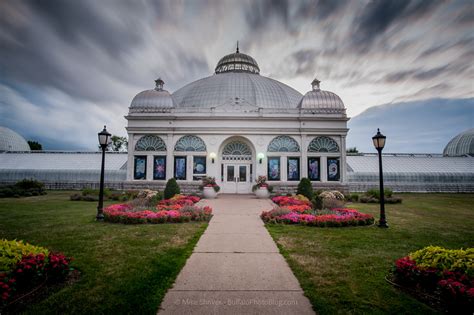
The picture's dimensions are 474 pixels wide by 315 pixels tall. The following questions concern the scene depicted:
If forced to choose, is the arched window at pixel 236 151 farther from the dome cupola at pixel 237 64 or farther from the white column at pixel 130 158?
the dome cupola at pixel 237 64

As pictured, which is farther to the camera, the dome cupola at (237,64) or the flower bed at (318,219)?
the dome cupola at (237,64)

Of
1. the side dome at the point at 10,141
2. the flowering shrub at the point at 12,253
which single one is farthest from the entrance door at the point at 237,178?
the side dome at the point at 10,141

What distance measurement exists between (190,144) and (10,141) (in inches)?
1303

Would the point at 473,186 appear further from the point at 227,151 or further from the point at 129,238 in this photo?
the point at 129,238

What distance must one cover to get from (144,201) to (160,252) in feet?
30.7

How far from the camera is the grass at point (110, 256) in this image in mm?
Answer: 4045

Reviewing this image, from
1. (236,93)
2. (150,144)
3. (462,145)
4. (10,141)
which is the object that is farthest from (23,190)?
(462,145)

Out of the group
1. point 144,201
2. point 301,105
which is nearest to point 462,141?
point 301,105

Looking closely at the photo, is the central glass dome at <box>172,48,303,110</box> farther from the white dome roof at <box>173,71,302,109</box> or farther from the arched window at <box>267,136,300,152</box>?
the arched window at <box>267,136,300,152</box>

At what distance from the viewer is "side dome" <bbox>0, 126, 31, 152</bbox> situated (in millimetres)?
37716

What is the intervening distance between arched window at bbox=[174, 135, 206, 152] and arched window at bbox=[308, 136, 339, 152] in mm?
12620

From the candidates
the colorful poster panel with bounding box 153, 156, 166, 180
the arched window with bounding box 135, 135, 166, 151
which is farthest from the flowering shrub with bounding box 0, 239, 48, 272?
the arched window with bounding box 135, 135, 166, 151

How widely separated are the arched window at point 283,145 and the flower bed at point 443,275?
22.7m

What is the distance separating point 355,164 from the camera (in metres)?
31.8
